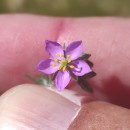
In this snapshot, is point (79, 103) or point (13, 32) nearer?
point (79, 103)

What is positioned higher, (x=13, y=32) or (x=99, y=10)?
(x=13, y=32)

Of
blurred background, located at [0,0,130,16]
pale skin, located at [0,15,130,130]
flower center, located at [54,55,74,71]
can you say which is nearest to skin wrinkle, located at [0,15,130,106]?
pale skin, located at [0,15,130,130]

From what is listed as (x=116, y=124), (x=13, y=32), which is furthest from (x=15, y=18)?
(x=116, y=124)

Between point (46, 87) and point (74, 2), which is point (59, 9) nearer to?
point (74, 2)

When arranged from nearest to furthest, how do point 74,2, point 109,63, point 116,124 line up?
point 116,124 < point 109,63 < point 74,2

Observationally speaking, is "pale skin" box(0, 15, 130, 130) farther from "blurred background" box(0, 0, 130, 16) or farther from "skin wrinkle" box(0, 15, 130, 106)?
"blurred background" box(0, 0, 130, 16)

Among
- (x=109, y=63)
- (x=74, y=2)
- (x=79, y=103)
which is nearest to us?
(x=79, y=103)

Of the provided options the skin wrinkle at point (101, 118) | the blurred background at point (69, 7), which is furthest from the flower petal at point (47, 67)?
the blurred background at point (69, 7)
